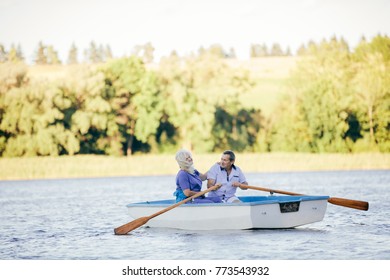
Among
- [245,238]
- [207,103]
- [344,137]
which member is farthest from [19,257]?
[207,103]

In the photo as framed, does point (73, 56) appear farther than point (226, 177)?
Yes

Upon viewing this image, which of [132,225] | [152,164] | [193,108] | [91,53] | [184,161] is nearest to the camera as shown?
[184,161]

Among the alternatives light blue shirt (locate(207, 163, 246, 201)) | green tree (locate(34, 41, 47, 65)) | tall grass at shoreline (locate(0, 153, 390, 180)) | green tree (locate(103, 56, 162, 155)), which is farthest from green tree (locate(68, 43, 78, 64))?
light blue shirt (locate(207, 163, 246, 201))

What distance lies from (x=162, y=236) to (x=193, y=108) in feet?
73.9

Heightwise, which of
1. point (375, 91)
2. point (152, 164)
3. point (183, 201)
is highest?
point (375, 91)

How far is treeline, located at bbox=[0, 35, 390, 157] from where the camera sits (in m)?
26.3

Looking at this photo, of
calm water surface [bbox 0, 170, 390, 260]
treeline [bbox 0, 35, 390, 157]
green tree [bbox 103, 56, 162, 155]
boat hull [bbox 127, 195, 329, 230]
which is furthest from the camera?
green tree [bbox 103, 56, 162, 155]

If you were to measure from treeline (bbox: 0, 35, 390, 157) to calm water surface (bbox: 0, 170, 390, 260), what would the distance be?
7.27m

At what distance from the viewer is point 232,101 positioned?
34812mm

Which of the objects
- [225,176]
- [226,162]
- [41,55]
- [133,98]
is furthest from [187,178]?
[133,98]

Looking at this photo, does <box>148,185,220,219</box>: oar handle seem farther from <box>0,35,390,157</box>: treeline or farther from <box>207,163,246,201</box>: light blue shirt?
<box>0,35,390,157</box>: treeline

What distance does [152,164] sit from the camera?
2875 cm

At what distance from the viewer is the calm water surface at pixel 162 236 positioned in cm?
1004

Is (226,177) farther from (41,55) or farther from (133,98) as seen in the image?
(133,98)
